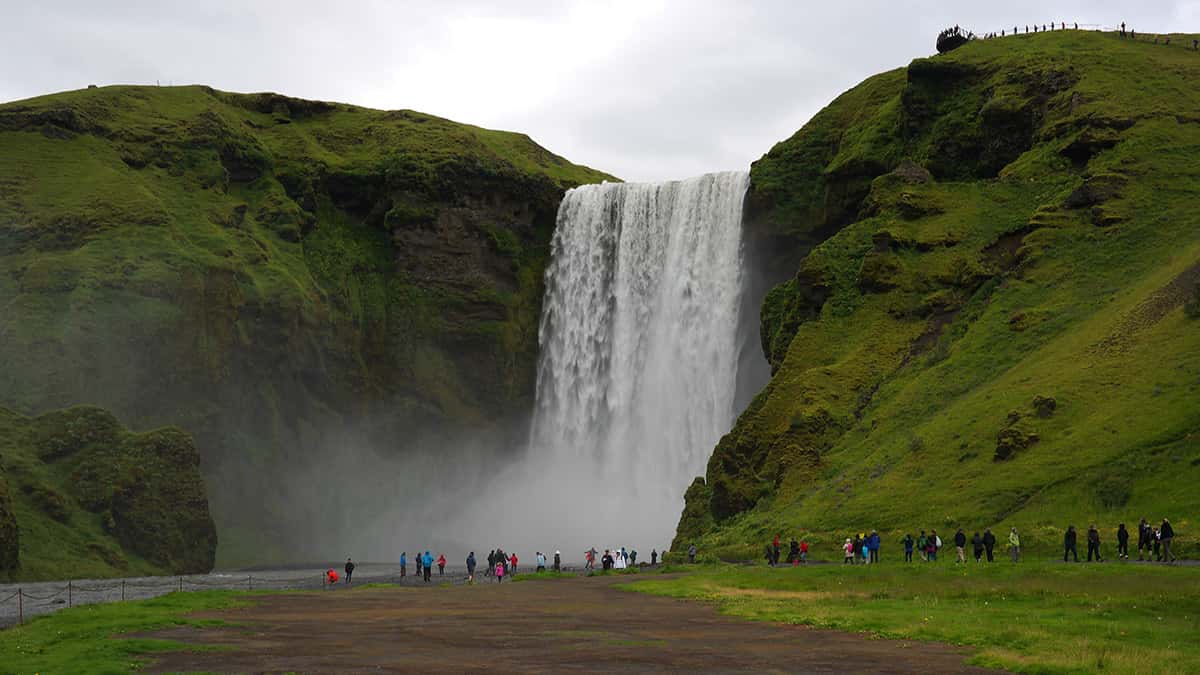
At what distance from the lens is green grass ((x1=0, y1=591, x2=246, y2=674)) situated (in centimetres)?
2589

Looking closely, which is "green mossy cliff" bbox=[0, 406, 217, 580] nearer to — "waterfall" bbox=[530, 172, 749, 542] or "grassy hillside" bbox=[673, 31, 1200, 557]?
"waterfall" bbox=[530, 172, 749, 542]

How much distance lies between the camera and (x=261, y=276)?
11250cm

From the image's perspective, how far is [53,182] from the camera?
364 ft

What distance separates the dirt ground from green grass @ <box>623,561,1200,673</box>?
3.91ft

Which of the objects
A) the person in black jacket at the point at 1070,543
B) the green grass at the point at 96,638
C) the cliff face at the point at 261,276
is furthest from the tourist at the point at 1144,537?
the cliff face at the point at 261,276

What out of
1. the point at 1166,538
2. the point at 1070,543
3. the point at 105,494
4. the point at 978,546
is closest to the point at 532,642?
the point at 978,546

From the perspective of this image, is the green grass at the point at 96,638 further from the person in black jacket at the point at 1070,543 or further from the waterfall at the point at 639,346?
the waterfall at the point at 639,346

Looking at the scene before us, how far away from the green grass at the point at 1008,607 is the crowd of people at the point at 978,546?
303cm

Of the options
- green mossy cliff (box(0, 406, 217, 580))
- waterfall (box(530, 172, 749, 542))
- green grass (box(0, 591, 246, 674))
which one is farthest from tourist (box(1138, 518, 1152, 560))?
green mossy cliff (box(0, 406, 217, 580))

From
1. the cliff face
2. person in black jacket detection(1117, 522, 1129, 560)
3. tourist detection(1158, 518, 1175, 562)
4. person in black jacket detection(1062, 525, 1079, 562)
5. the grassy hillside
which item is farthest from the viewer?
the cliff face

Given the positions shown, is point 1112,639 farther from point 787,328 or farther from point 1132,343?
point 787,328

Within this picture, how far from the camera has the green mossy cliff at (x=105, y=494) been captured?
77.9 metres

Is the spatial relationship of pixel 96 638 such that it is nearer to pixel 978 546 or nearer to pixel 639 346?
pixel 978 546

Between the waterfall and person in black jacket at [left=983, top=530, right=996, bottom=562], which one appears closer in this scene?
person in black jacket at [left=983, top=530, right=996, bottom=562]
